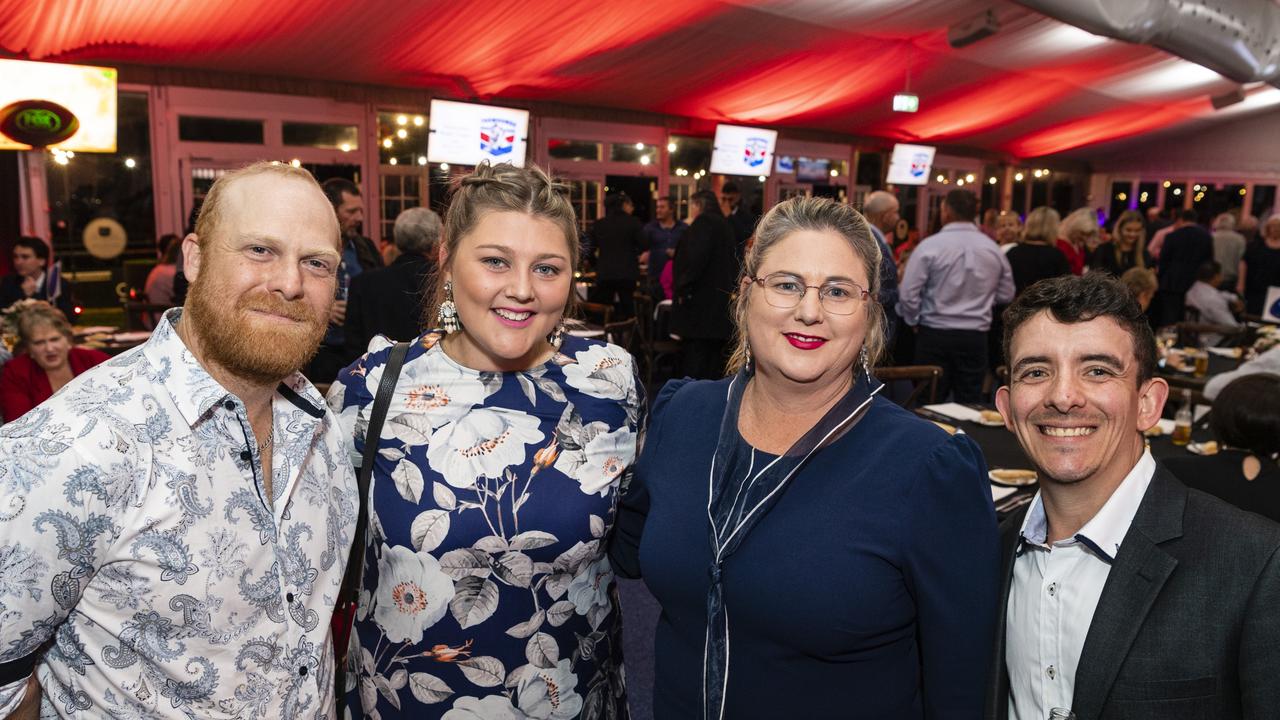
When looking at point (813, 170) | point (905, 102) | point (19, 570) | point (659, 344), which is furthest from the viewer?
point (813, 170)

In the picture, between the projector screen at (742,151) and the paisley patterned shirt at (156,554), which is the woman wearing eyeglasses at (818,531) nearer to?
the paisley patterned shirt at (156,554)

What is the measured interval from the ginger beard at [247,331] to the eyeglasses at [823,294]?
0.74 metres

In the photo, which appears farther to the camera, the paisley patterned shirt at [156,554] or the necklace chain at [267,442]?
the necklace chain at [267,442]

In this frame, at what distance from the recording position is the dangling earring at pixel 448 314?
5.80 feet

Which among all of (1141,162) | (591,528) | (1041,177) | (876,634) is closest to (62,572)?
(591,528)

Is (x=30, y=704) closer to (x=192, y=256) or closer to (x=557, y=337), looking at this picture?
(x=192, y=256)

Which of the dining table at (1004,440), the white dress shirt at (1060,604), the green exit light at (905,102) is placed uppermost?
the green exit light at (905,102)

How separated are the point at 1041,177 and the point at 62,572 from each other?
21.9m

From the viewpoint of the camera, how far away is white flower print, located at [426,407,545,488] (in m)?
1.62

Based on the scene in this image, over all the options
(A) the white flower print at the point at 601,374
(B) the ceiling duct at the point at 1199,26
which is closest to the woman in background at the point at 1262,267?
(B) the ceiling duct at the point at 1199,26

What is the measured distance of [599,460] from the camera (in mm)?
1709

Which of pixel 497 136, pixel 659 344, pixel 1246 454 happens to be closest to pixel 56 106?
pixel 497 136

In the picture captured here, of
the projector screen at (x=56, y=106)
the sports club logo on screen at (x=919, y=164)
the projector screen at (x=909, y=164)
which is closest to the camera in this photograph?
the projector screen at (x=56, y=106)

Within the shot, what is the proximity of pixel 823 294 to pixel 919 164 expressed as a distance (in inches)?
556
